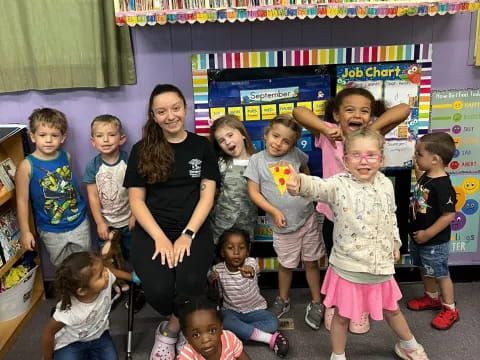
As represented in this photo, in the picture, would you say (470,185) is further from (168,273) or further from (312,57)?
(168,273)

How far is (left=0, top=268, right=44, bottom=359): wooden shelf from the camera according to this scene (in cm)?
284

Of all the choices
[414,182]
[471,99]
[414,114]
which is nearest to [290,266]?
[414,182]

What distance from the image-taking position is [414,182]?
315cm

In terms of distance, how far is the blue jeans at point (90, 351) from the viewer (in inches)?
95.5

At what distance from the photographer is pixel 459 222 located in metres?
3.23

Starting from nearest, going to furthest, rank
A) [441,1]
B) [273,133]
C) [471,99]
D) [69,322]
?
[69,322] → [441,1] → [273,133] → [471,99]

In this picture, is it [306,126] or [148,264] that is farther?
[306,126]

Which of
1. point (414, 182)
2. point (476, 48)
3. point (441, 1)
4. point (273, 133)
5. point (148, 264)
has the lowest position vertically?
point (148, 264)

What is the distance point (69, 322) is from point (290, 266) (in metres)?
1.20

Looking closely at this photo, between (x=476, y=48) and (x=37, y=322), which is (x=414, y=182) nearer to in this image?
(x=476, y=48)

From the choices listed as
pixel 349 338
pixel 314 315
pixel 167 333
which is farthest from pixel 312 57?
pixel 167 333

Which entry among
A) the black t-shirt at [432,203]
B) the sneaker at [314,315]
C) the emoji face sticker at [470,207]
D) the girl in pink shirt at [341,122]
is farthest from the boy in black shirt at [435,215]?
the sneaker at [314,315]

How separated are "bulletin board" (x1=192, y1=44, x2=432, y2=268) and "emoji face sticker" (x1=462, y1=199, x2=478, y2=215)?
1.68 feet

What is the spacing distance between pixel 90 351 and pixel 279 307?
42.2 inches
